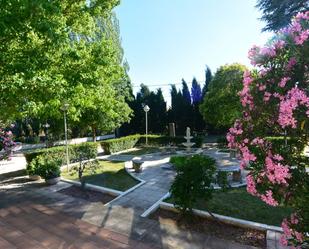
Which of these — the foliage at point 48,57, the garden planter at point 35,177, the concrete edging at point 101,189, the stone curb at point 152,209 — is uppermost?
the foliage at point 48,57

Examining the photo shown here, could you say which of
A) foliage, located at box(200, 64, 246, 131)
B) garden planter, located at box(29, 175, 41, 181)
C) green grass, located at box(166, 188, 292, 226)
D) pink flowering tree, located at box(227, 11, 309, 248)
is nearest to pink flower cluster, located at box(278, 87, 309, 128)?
pink flowering tree, located at box(227, 11, 309, 248)

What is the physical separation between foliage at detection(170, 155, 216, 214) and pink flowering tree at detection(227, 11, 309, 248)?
2.71m

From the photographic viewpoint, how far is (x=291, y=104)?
246 centimetres

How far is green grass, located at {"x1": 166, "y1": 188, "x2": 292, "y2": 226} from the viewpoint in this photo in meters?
5.97

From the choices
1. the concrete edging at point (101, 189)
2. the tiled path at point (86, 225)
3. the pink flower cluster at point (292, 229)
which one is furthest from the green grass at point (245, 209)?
the pink flower cluster at point (292, 229)

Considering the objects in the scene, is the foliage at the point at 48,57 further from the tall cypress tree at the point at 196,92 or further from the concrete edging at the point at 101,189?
the tall cypress tree at the point at 196,92

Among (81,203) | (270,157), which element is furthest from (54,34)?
(270,157)

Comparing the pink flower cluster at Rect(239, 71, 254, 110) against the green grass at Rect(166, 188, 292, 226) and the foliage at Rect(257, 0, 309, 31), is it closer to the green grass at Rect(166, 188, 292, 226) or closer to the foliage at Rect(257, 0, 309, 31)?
the green grass at Rect(166, 188, 292, 226)

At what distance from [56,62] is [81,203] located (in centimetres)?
429

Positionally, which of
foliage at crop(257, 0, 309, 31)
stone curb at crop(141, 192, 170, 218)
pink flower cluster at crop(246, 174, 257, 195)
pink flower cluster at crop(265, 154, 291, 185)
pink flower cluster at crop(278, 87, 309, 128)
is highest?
foliage at crop(257, 0, 309, 31)

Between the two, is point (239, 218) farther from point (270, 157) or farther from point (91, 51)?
point (91, 51)

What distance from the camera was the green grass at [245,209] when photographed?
597cm

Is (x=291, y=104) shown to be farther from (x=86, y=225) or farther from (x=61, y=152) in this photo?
(x=61, y=152)

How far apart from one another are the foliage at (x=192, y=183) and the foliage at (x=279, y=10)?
501 inches
